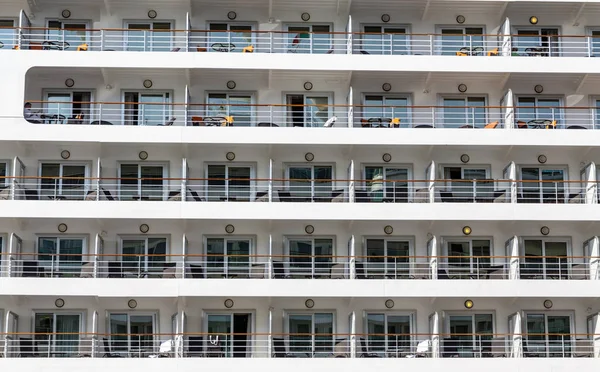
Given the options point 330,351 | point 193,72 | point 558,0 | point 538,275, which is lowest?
point 330,351

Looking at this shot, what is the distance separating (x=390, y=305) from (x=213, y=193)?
18.2 feet

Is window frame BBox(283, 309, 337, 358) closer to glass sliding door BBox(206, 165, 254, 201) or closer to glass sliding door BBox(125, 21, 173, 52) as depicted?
glass sliding door BBox(206, 165, 254, 201)

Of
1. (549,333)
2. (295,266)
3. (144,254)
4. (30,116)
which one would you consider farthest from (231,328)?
(549,333)

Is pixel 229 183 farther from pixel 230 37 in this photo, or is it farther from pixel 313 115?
pixel 230 37

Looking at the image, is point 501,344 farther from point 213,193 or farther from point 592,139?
point 213,193

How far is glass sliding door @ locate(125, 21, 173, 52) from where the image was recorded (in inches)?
1213

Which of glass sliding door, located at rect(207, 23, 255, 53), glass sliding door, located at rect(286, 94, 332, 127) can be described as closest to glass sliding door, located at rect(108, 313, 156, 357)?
glass sliding door, located at rect(286, 94, 332, 127)

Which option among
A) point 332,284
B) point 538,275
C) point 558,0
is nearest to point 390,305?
point 332,284

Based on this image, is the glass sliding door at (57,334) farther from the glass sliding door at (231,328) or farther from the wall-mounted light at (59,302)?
the glass sliding door at (231,328)

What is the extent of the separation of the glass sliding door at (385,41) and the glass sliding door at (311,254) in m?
5.47

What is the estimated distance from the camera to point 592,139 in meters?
29.8

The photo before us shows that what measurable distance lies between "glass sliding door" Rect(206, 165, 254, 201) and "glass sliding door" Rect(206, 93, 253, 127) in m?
1.26

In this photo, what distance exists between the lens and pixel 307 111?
30.9 meters

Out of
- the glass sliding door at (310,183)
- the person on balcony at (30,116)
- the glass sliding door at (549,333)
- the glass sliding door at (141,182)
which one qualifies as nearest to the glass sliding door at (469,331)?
the glass sliding door at (549,333)
